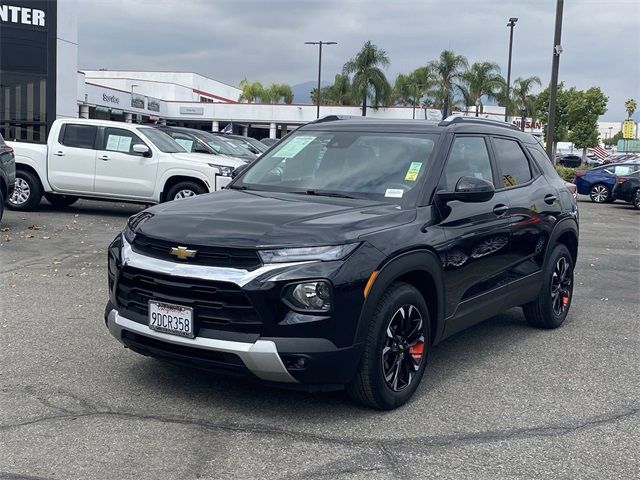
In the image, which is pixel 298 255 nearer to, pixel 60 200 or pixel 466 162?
pixel 466 162

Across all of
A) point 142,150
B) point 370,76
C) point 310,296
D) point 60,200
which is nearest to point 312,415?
point 310,296

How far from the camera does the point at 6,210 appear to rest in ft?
46.1

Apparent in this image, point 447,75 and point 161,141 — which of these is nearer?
point 161,141

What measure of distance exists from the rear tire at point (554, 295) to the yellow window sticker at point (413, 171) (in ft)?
6.46

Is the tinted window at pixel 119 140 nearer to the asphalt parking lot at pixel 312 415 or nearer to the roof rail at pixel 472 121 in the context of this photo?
the asphalt parking lot at pixel 312 415

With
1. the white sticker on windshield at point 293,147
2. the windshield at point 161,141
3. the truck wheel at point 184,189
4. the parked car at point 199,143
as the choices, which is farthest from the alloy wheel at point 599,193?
the white sticker on windshield at point 293,147

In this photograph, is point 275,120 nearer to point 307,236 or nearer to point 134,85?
point 134,85

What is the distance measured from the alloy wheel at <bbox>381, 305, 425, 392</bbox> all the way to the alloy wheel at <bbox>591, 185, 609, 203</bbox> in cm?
2181

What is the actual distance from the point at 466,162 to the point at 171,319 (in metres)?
2.55

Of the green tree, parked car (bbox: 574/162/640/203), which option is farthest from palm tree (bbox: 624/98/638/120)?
parked car (bbox: 574/162/640/203)

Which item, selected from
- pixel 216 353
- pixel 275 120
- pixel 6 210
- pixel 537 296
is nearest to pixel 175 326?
pixel 216 353

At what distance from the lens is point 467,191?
491 cm

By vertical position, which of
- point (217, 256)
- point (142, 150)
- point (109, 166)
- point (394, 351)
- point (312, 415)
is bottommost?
point (312, 415)

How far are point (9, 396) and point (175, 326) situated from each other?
1238 millimetres
